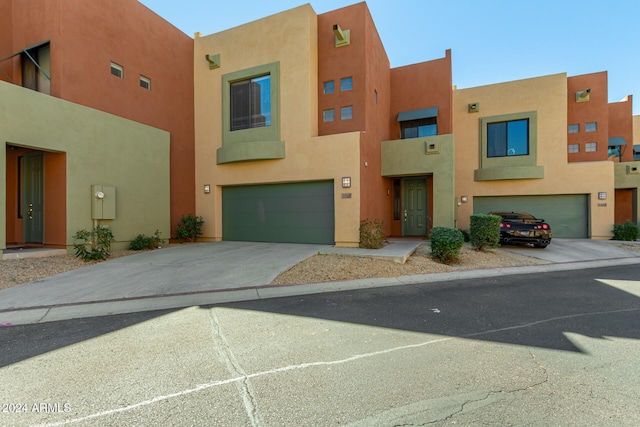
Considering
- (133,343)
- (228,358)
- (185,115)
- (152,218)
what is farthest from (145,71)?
(228,358)

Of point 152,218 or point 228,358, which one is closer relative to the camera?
point 228,358

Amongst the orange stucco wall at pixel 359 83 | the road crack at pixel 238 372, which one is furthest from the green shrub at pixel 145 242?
the road crack at pixel 238 372

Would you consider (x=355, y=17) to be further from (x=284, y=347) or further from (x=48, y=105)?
(x=284, y=347)

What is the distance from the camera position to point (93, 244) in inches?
343

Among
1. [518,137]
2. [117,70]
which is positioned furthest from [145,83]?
[518,137]

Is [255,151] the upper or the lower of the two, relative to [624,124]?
lower

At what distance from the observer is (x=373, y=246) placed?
9914 mm

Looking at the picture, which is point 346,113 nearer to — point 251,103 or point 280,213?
point 251,103

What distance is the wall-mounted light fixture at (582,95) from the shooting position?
15.4 meters

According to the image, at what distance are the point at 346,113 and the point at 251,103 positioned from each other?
396 centimetres

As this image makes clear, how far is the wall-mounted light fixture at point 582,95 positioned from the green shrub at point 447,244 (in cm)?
1364

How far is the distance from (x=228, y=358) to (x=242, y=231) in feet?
31.6

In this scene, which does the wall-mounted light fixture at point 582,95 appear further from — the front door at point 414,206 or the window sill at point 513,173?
the front door at point 414,206

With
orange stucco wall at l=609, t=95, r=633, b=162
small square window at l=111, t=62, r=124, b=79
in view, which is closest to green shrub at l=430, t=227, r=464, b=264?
small square window at l=111, t=62, r=124, b=79
